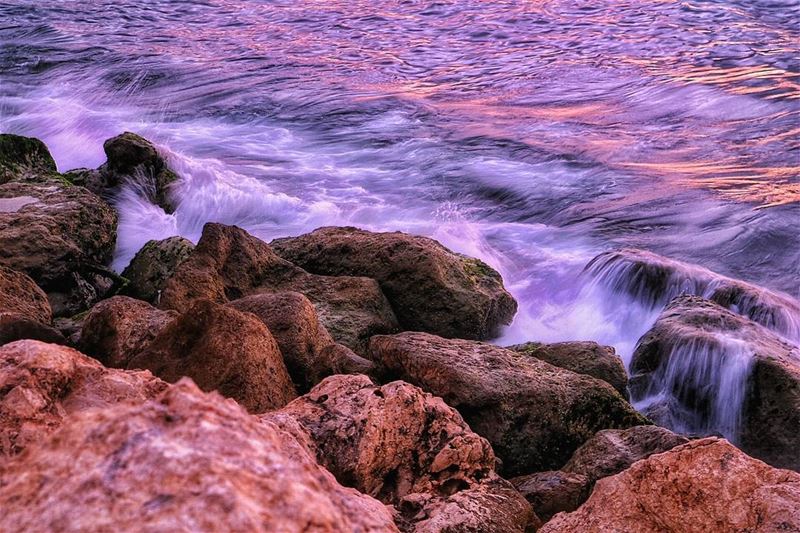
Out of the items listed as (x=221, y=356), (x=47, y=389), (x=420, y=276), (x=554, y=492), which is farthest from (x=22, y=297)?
(x=554, y=492)

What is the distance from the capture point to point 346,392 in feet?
9.62

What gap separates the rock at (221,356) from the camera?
3459 mm

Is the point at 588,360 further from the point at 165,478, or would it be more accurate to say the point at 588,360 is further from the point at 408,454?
the point at 165,478

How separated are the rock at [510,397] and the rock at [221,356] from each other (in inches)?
26.2

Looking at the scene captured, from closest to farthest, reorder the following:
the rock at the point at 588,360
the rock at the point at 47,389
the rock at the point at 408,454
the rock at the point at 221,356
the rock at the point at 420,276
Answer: the rock at the point at 47,389, the rock at the point at 408,454, the rock at the point at 221,356, the rock at the point at 588,360, the rock at the point at 420,276

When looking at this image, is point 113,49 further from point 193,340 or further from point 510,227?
point 193,340

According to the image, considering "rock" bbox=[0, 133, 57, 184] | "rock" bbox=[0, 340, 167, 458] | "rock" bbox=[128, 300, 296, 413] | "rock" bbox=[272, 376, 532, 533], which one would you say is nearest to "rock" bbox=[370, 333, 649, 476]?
"rock" bbox=[128, 300, 296, 413]

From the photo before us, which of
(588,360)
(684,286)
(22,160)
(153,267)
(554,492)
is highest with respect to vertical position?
(554,492)

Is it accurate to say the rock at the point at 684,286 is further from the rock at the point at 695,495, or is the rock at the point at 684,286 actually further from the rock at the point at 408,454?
the rock at the point at 695,495

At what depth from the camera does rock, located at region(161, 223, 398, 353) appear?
204 inches

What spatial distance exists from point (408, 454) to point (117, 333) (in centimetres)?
175

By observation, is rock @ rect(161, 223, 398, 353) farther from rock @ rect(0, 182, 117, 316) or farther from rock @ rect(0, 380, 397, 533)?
rock @ rect(0, 380, 397, 533)

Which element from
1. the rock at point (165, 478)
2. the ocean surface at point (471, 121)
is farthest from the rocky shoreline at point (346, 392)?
the ocean surface at point (471, 121)

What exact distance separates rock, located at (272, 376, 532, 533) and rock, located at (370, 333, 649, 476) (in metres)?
0.93
